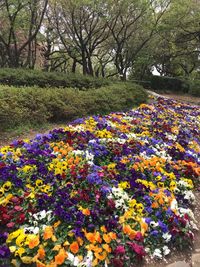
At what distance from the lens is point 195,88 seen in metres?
21.7

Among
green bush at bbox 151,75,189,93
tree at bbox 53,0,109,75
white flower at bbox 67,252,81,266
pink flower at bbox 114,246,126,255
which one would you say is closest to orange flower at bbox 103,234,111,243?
pink flower at bbox 114,246,126,255

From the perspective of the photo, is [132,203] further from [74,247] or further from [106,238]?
[74,247]

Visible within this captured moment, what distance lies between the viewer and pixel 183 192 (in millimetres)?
4715

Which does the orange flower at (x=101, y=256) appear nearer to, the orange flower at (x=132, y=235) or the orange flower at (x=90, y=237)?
the orange flower at (x=90, y=237)

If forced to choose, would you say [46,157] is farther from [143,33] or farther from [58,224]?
[143,33]

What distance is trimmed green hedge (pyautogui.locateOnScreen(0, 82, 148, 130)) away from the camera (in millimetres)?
7277

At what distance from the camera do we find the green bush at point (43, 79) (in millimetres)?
12523

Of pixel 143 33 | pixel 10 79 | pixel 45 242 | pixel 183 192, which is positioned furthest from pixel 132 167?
pixel 143 33

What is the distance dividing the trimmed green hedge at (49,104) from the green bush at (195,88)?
11.8 m

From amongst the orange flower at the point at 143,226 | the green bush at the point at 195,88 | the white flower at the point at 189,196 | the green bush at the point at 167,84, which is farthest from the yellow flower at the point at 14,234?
the green bush at the point at 167,84

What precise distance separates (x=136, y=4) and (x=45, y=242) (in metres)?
17.2

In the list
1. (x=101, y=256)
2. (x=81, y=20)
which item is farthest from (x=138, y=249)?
(x=81, y=20)

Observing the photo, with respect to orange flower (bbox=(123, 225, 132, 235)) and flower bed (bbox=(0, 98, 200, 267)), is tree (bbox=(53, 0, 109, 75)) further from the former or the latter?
orange flower (bbox=(123, 225, 132, 235))

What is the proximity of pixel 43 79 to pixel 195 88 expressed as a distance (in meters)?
12.4
